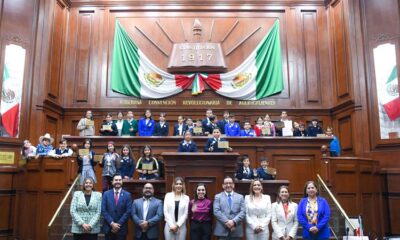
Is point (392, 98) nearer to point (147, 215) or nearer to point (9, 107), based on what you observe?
point (147, 215)

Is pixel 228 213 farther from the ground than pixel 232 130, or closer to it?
closer to it

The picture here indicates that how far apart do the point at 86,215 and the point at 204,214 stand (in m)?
1.69

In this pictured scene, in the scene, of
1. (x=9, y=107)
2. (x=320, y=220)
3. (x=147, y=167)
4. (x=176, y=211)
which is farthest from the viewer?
(x=9, y=107)

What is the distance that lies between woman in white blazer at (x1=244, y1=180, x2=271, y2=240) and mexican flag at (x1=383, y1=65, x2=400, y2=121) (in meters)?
4.86

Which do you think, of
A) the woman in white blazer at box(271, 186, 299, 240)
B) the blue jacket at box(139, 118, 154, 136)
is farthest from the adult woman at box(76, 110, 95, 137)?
the woman in white blazer at box(271, 186, 299, 240)

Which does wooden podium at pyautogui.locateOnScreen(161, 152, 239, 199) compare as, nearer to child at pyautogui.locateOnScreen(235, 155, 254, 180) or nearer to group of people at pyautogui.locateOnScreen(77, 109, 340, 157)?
child at pyautogui.locateOnScreen(235, 155, 254, 180)

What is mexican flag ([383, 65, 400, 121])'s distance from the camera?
334 inches

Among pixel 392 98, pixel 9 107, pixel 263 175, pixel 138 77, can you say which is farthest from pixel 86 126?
pixel 392 98

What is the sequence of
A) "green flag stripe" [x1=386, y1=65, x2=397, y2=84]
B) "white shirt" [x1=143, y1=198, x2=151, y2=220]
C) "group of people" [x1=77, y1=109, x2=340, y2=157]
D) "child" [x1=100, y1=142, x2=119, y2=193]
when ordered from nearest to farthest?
"white shirt" [x1=143, y1=198, x2=151, y2=220], "child" [x1=100, y1=142, x2=119, y2=193], "green flag stripe" [x1=386, y1=65, x2=397, y2=84], "group of people" [x1=77, y1=109, x2=340, y2=157]

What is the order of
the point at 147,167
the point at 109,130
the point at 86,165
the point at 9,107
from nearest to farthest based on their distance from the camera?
the point at 147,167
the point at 86,165
the point at 9,107
the point at 109,130

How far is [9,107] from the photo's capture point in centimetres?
852

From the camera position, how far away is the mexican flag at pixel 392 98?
8477 millimetres

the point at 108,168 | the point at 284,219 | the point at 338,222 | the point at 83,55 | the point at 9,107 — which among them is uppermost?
the point at 83,55

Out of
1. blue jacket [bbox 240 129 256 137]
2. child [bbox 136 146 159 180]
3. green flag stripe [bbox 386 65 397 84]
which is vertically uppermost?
green flag stripe [bbox 386 65 397 84]
